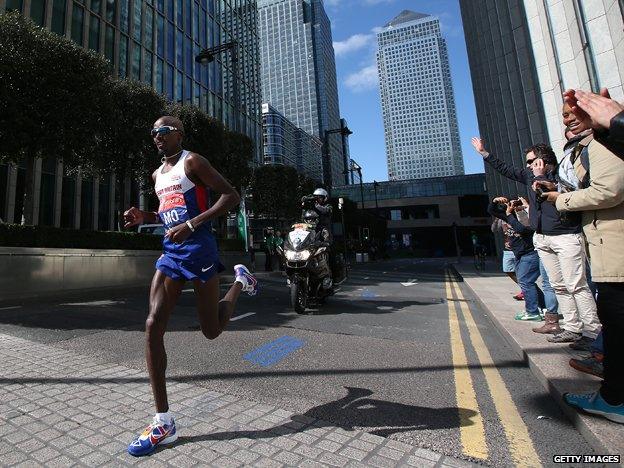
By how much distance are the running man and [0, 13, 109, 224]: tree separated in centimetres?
1112

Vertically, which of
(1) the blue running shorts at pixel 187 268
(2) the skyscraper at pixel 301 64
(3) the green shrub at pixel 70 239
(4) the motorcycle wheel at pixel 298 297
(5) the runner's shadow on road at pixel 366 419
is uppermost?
(2) the skyscraper at pixel 301 64

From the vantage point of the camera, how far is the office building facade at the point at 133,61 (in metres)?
24.5

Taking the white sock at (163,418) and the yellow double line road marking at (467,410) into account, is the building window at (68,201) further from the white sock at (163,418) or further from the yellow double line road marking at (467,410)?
the white sock at (163,418)

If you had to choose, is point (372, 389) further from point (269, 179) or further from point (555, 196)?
point (269, 179)

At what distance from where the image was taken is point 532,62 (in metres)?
18.5

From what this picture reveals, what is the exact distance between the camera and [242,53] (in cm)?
5734

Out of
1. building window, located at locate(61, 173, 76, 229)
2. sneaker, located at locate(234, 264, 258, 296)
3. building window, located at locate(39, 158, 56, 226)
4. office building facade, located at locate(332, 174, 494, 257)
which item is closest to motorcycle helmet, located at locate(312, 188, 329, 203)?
sneaker, located at locate(234, 264, 258, 296)

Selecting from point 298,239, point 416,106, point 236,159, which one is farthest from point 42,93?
point 416,106

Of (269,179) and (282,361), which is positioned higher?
(269,179)

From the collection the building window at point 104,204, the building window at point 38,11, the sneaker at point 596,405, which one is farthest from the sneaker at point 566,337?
the building window at point 38,11

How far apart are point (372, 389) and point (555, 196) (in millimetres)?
2156

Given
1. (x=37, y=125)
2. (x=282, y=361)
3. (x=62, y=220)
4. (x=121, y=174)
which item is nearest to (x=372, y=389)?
(x=282, y=361)

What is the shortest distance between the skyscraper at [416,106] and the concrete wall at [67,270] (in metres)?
98.1

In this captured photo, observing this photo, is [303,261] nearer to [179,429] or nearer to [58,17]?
[179,429]
